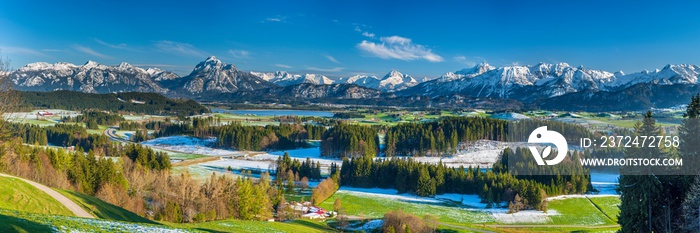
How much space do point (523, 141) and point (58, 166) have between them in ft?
424

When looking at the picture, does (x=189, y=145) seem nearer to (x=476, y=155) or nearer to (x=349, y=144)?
(x=349, y=144)

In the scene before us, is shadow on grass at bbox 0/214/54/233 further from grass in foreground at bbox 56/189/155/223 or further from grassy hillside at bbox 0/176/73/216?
grass in foreground at bbox 56/189/155/223

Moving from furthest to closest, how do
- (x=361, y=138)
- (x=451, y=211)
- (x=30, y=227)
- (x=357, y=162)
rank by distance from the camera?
1. (x=361, y=138)
2. (x=357, y=162)
3. (x=451, y=211)
4. (x=30, y=227)

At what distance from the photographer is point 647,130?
3775 centimetres

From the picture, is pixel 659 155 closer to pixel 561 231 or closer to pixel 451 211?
pixel 561 231

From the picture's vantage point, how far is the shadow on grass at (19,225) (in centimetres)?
1992

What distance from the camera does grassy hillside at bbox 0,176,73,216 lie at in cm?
3064

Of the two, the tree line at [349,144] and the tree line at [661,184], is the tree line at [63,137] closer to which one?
the tree line at [349,144]

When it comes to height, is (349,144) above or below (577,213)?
above

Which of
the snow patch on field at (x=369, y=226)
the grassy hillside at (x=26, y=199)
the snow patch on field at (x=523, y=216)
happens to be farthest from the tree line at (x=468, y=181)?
the grassy hillside at (x=26, y=199)

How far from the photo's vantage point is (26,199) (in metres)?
31.9

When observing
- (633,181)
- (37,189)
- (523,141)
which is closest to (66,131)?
(37,189)

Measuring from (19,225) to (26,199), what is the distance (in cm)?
1376

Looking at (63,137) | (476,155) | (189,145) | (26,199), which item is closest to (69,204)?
(26,199)
